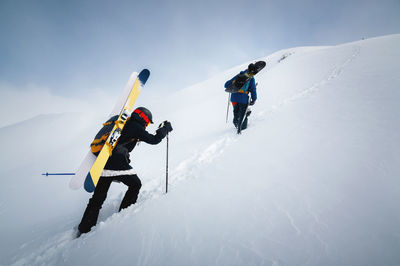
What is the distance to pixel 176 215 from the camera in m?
1.96

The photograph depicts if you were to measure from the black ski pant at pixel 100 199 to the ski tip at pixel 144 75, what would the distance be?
8.37 feet

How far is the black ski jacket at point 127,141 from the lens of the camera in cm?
240

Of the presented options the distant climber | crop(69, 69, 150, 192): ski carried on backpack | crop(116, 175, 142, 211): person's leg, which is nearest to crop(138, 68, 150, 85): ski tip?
crop(69, 69, 150, 192): ski carried on backpack

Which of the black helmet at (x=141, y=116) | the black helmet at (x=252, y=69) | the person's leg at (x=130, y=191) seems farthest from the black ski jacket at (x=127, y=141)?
the black helmet at (x=252, y=69)

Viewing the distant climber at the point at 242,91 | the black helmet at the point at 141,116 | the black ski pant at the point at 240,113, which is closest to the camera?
the black helmet at the point at 141,116

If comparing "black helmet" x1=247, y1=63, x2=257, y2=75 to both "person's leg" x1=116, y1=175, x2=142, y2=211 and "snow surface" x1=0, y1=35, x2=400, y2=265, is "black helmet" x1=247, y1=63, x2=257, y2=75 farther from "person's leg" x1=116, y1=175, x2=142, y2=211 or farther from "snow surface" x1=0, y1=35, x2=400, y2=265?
"person's leg" x1=116, y1=175, x2=142, y2=211

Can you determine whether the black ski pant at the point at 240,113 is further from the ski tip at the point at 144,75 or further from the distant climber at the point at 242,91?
the ski tip at the point at 144,75

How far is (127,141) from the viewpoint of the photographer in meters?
2.57

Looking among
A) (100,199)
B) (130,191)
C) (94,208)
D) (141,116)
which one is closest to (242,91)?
(141,116)

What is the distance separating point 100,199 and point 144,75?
303 cm

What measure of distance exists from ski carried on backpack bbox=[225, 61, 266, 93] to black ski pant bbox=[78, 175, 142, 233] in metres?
3.60

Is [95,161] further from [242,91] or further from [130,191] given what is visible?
[242,91]

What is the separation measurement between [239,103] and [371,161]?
3085 mm

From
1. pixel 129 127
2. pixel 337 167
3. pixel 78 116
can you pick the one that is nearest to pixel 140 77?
pixel 129 127
